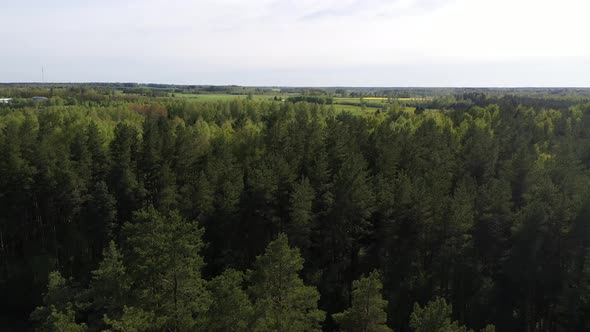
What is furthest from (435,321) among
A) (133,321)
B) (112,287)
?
(112,287)

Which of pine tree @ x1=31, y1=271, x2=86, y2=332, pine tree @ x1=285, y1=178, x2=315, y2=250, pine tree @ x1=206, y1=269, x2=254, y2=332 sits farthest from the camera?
pine tree @ x1=285, y1=178, x2=315, y2=250

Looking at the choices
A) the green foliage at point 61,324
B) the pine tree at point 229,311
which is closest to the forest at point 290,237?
the pine tree at point 229,311

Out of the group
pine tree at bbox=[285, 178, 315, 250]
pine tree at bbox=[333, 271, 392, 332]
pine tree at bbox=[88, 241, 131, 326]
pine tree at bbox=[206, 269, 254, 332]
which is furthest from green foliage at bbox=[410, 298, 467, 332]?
pine tree at bbox=[285, 178, 315, 250]

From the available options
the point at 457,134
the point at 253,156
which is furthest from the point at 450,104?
the point at 253,156

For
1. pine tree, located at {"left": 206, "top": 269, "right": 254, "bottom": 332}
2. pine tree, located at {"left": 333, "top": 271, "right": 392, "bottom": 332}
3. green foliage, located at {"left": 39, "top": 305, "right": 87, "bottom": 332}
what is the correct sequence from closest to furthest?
green foliage, located at {"left": 39, "top": 305, "right": 87, "bottom": 332} < pine tree, located at {"left": 206, "top": 269, "right": 254, "bottom": 332} < pine tree, located at {"left": 333, "top": 271, "right": 392, "bottom": 332}

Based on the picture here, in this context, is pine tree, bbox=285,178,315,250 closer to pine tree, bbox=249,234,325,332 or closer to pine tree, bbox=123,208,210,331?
pine tree, bbox=249,234,325,332

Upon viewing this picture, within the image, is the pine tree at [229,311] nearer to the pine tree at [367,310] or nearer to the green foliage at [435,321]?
the pine tree at [367,310]

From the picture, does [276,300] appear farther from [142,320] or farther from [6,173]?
[6,173]

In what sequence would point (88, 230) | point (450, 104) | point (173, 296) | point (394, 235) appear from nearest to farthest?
point (173, 296)
point (394, 235)
point (88, 230)
point (450, 104)
